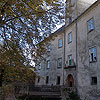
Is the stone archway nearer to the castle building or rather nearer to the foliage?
the castle building

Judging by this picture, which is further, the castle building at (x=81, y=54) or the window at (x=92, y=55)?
the window at (x=92, y=55)

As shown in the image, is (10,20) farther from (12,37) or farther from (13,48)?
(13,48)

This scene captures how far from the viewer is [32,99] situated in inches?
483

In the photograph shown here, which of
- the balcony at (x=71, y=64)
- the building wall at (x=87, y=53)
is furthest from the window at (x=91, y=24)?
the balcony at (x=71, y=64)

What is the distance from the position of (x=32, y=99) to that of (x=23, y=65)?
23.3 feet

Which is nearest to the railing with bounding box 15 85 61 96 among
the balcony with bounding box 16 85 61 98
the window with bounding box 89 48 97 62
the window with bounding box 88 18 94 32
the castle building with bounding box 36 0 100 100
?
the balcony with bounding box 16 85 61 98

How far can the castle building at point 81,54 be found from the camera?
12.5m

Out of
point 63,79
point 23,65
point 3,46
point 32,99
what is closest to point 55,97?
point 32,99

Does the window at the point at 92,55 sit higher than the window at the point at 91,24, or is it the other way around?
the window at the point at 91,24

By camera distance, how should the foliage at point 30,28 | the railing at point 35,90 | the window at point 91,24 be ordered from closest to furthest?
the foliage at point 30,28 → the railing at point 35,90 → the window at point 91,24

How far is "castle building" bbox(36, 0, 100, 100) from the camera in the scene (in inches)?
490

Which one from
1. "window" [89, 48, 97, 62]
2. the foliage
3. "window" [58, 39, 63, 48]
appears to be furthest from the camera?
"window" [58, 39, 63, 48]

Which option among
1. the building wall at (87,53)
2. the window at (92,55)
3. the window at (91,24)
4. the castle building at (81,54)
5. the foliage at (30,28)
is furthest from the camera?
the window at (91,24)

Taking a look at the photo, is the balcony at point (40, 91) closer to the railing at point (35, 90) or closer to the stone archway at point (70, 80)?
the railing at point (35, 90)
